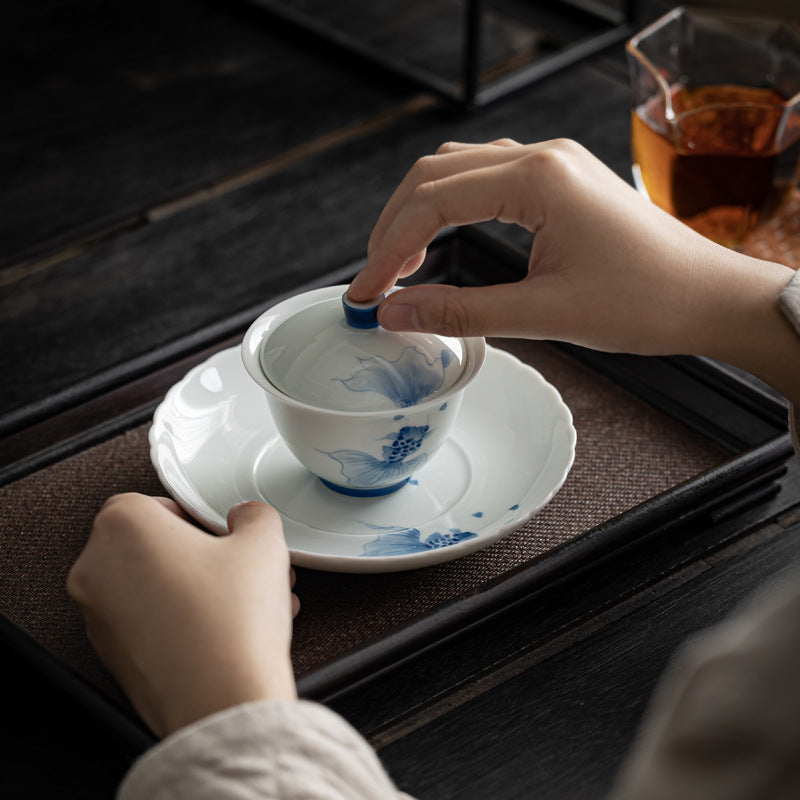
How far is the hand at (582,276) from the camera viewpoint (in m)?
0.55

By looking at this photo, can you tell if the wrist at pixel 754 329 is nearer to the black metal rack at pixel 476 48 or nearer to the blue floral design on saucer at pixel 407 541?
the blue floral design on saucer at pixel 407 541

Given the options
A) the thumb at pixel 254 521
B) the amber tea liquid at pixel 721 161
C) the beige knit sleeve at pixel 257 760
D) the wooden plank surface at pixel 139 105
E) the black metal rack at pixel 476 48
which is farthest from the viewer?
the black metal rack at pixel 476 48

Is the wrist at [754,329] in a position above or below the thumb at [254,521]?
above

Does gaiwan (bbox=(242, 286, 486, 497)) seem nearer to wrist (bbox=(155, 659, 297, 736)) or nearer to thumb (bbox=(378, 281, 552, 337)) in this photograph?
thumb (bbox=(378, 281, 552, 337))

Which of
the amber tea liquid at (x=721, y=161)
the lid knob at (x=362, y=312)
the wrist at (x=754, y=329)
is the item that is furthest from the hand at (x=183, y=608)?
the amber tea liquid at (x=721, y=161)

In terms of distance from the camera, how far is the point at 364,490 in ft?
1.91

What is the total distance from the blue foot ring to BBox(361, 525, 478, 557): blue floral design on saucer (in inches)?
1.0

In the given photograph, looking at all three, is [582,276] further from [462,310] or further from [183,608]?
[183,608]

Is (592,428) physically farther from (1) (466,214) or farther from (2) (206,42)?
(2) (206,42)

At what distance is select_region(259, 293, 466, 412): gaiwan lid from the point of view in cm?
54

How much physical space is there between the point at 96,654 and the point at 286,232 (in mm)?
500

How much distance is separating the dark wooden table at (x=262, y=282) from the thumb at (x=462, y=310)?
122 mm

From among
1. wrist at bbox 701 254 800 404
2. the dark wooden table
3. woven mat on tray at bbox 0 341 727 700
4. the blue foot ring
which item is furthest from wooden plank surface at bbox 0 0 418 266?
wrist at bbox 701 254 800 404

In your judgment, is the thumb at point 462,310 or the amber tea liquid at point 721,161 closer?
the thumb at point 462,310
